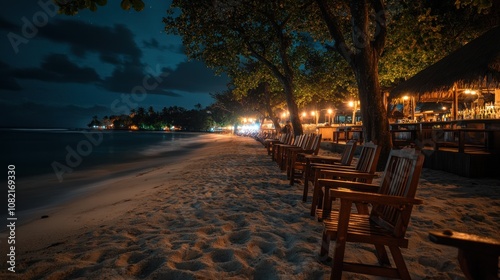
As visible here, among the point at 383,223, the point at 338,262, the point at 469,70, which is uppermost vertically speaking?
the point at 469,70

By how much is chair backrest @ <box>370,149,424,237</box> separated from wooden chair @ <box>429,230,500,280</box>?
84cm

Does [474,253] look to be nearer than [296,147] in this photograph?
Yes

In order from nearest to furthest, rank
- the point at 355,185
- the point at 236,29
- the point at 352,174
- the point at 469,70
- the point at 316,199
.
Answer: the point at 355,185
the point at 352,174
the point at 316,199
the point at 469,70
the point at 236,29

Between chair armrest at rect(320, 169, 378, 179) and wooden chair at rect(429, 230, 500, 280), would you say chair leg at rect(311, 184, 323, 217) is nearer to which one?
chair armrest at rect(320, 169, 378, 179)

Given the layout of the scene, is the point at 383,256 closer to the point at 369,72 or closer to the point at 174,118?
the point at 369,72

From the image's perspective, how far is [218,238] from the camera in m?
3.31

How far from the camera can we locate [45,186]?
11.5m

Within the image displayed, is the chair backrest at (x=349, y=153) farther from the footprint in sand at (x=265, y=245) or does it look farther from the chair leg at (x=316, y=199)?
the footprint in sand at (x=265, y=245)

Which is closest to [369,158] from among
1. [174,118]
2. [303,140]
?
[303,140]

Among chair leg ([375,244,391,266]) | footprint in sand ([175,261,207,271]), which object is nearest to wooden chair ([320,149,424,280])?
chair leg ([375,244,391,266])

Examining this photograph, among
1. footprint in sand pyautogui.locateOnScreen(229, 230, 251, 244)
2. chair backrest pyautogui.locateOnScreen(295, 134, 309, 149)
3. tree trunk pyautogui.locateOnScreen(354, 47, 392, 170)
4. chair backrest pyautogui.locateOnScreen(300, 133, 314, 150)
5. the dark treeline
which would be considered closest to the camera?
footprint in sand pyautogui.locateOnScreen(229, 230, 251, 244)

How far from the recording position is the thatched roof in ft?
26.0

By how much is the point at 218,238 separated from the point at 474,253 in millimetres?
2594

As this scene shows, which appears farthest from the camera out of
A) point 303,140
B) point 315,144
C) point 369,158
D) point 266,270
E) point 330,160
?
point 303,140
